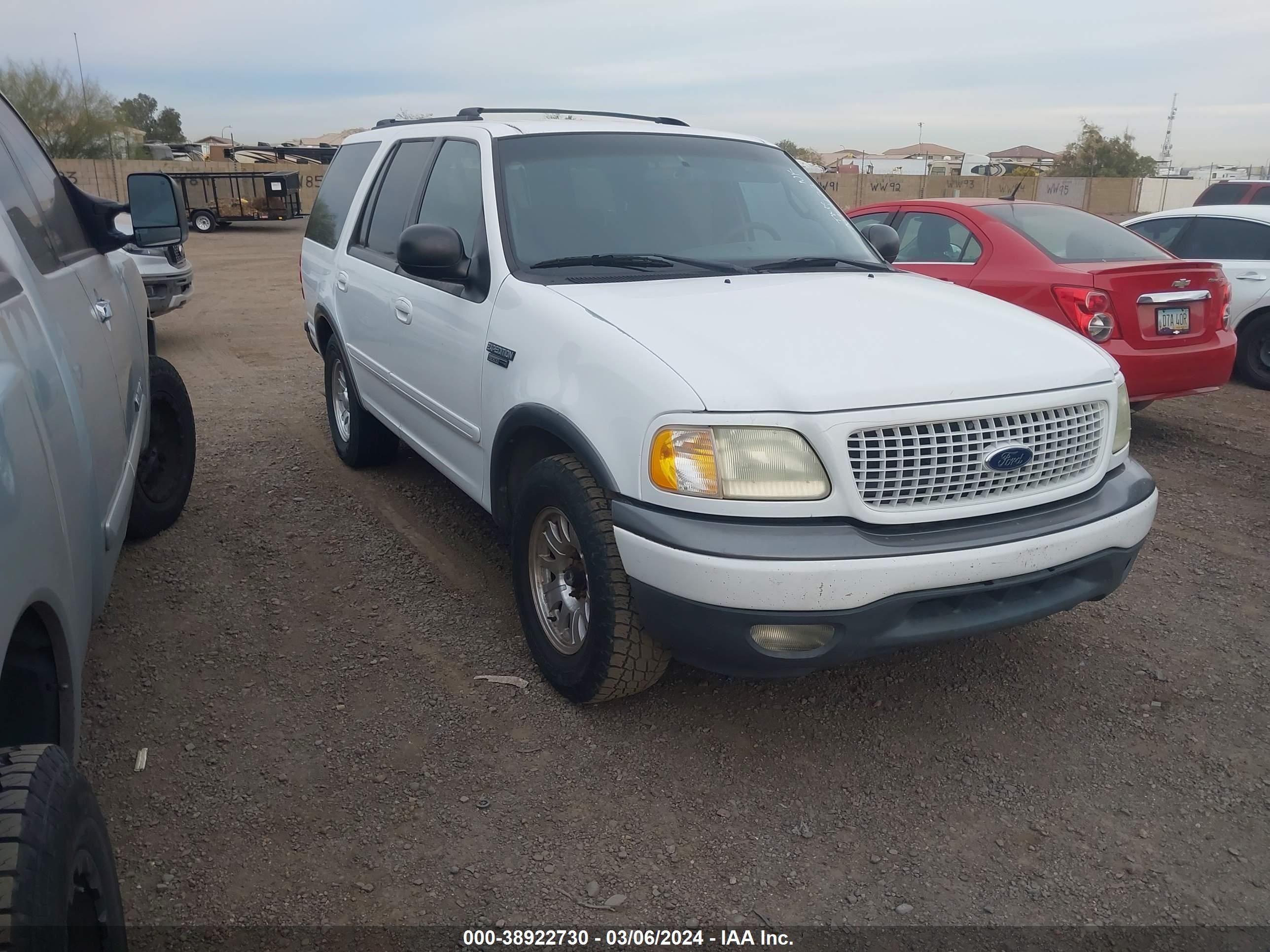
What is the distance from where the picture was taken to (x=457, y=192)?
4180 mm

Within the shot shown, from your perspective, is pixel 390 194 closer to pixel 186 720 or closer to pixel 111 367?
pixel 111 367

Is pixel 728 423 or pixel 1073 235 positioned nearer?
pixel 728 423

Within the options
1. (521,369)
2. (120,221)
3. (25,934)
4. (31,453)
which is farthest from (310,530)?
(25,934)

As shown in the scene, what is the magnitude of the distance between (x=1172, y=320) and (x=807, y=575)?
4.65m

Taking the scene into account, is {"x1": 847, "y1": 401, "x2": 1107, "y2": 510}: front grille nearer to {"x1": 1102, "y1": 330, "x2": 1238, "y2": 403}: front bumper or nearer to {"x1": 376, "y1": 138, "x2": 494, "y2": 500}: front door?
{"x1": 376, "y1": 138, "x2": 494, "y2": 500}: front door

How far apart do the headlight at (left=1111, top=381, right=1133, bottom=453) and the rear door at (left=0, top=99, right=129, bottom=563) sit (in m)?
3.03

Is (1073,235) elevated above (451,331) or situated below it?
above

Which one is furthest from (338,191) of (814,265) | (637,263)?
(814,265)

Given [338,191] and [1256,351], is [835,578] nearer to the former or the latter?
[338,191]

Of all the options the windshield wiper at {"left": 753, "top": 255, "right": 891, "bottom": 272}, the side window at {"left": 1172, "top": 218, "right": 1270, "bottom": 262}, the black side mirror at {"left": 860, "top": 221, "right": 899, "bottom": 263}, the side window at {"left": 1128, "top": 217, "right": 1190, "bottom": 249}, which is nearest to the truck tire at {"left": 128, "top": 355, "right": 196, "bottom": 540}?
the windshield wiper at {"left": 753, "top": 255, "right": 891, "bottom": 272}

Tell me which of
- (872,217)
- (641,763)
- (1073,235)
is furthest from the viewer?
(872,217)

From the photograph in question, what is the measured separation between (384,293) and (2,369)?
2.77 m

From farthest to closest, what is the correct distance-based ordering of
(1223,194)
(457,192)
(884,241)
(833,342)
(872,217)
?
(1223,194), (872,217), (884,241), (457,192), (833,342)

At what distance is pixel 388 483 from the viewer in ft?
18.4
